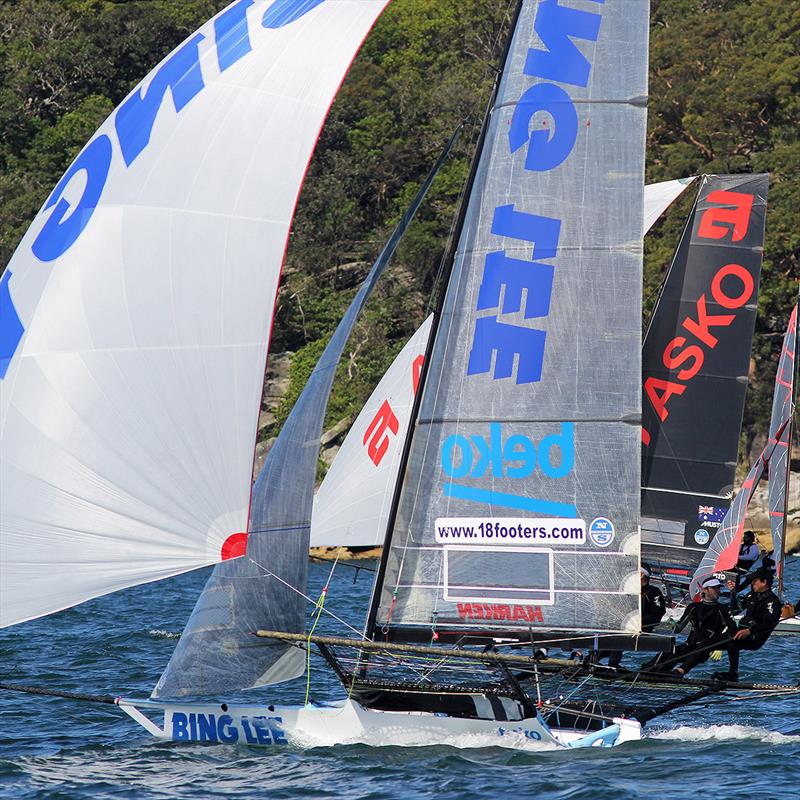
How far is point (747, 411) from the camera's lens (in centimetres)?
4053

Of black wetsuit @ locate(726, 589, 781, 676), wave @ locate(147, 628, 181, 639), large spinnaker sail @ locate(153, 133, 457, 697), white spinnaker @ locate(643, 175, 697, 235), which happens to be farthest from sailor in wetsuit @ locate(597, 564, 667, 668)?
wave @ locate(147, 628, 181, 639)

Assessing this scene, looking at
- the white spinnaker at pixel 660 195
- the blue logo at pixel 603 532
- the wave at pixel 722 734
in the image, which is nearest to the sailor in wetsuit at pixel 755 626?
the wave at pixel 722 734

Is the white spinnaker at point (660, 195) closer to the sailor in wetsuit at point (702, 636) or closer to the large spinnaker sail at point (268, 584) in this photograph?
the sailor in wetsuit at point (702, 636)

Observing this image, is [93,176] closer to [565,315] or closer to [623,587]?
[565,315]

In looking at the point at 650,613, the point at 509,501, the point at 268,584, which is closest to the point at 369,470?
the point at 650,613

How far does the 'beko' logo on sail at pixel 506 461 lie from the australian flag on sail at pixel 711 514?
758 centimetres

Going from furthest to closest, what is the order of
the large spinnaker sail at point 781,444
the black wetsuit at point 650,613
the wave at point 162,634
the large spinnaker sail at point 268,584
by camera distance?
the wave at point 162,634 < the large spinnaker sail at point 781,444 < the black wetsuit at point 650,613 < the large spinnaker sail at point 268,584

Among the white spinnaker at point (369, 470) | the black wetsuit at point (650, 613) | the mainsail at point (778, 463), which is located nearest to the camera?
the black wetsuit at point (650, 613)

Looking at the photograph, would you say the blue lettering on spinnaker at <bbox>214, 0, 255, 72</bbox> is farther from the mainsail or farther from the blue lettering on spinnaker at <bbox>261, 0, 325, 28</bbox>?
the mainsail

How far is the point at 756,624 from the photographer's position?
37.1 feet

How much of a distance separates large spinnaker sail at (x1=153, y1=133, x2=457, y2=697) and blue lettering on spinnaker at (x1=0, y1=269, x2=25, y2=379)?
191 centimetres

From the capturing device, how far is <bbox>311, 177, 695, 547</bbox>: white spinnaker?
16172 millimetres

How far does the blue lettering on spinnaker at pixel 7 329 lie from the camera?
9016mm

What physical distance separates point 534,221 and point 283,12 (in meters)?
2.30
